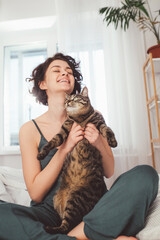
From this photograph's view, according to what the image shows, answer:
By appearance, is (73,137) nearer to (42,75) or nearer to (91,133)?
(91,133)

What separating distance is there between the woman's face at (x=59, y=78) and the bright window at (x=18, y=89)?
1704mm

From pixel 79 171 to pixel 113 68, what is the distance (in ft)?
6.25

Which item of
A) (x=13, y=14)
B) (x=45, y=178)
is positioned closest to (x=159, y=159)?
(x=45, y=178)

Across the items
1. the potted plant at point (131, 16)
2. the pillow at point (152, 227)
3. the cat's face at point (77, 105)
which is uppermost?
the potted plant at point (131, 16)

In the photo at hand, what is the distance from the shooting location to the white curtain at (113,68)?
261 centimetres

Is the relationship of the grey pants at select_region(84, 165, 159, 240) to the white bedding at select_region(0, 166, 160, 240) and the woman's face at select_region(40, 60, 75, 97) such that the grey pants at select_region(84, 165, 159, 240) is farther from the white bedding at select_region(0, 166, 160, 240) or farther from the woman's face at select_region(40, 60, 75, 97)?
the woman's face at select_region(40, 60, 75, 97)

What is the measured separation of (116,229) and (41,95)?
3.47 feet

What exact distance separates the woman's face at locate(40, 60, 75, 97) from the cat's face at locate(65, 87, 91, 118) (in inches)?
3.6

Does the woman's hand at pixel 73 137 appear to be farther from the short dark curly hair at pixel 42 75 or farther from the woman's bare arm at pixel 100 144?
the short dark curly hair at pixel 42 75

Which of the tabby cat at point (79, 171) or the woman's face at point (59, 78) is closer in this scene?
the tabby cat at point (79, 171)

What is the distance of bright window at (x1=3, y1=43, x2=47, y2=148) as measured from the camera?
3.04 metres

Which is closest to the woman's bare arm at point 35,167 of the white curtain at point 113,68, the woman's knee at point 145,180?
the woman's knee at point 145,180

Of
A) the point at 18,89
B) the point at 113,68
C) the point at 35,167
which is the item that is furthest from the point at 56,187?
the point at 18,89

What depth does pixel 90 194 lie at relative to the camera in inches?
40.1
